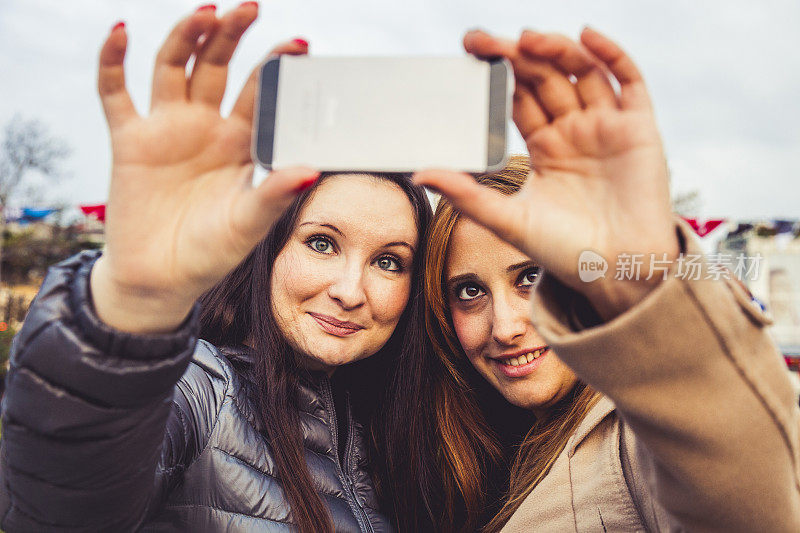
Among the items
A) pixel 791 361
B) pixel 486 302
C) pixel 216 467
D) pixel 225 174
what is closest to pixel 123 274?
pixel 225 174

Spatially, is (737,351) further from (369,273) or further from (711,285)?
(369,273)

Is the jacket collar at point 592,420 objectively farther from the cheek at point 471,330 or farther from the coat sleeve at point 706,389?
the cheek at point 471,330

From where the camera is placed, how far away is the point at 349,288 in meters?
1.85

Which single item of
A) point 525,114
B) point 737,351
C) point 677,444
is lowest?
point 677,444

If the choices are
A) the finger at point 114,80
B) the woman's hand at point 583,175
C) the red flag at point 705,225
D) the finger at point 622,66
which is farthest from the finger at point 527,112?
the red flag at point 705,225

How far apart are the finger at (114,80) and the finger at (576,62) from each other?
72 centimetres

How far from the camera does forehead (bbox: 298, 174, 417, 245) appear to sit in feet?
6.28

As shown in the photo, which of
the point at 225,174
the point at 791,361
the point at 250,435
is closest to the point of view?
the point at 225,174

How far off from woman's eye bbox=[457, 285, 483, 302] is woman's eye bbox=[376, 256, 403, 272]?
0.24 m

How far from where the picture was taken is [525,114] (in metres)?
1.15

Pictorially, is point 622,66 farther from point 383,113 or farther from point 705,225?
point 705,225

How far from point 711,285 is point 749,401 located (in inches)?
8.4

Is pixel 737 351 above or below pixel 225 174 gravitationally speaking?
below

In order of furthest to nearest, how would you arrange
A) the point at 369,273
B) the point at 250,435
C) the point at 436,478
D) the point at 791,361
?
the point at 791,361, the point at 436,478, the point at 369,273, the point at 250,435
